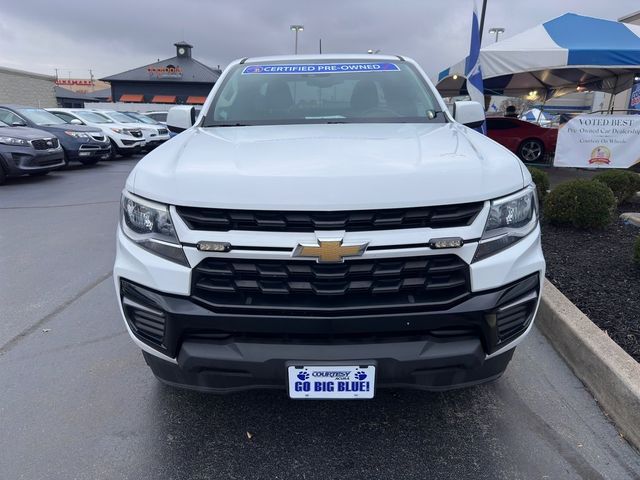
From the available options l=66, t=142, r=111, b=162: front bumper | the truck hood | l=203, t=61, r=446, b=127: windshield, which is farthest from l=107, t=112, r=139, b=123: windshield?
the truck hood

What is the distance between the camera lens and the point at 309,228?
6.36 feet

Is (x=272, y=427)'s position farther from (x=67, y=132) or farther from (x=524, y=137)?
(x=524, y=137)

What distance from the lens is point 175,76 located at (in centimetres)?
4447

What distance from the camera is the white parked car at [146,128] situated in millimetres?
16922

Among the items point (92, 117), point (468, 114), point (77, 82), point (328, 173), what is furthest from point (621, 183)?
point (77, 82)

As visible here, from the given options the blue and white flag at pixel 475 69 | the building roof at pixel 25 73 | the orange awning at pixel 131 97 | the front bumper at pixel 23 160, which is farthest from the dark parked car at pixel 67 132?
the orange awning at pixel 131 97

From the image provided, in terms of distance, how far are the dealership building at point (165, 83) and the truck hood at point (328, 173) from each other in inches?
1748

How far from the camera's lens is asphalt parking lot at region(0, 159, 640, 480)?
88.5 inches

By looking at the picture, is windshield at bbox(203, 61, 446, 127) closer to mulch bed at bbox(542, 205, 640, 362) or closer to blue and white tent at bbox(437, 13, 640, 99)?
mulch bed at bbox(542, 205, 640, 362)

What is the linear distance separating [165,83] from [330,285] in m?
48.0

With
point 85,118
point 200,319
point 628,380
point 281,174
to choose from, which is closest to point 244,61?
point 281,174

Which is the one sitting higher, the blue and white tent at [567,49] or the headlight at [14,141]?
the blue and white tent at [567,49]

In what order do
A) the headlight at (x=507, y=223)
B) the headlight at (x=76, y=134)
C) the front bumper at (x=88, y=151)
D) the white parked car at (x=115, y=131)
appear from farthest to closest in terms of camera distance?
1. the white parked car at (x=115, y=131)
2. the front bumper at (x=88, y=151)
3. the headlight at (x=76, y=134)
4. the headlight at (x=507, y=223)

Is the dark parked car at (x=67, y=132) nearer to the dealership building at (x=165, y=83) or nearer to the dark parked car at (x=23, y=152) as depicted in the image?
the dark parked car at (x=23, y=152)
